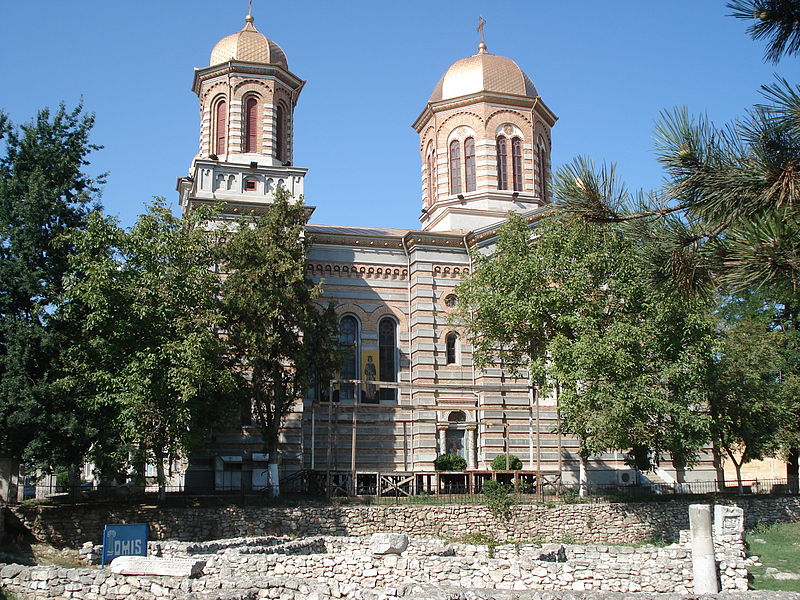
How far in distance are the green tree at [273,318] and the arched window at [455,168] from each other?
12872mm

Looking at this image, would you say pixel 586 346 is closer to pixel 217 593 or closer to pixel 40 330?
pixel 217 593

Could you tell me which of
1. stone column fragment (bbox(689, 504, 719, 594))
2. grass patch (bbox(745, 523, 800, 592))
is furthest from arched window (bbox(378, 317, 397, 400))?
stone column fragment (bbox(689, 504, 719, 594))

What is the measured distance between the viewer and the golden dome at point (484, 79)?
128 ft

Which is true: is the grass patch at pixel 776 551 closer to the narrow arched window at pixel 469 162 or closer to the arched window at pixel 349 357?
the arched window at pixel 349 357

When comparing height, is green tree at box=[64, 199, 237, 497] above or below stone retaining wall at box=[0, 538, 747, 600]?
above

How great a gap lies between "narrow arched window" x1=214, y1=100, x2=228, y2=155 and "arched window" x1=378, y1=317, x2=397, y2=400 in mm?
Result: 9932

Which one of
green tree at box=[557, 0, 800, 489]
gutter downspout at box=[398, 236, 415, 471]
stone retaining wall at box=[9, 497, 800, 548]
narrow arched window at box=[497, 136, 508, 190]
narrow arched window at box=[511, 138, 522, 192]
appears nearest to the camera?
green tree at box=[557, 0, 800, 489]

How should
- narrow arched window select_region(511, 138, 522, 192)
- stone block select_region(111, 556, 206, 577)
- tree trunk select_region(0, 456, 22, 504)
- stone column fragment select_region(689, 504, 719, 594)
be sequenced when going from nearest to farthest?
stone block select_region(111, 556, 206, 577)
stone column fragment select_region(689, 504, 719, 594)
tree trunk select_region(0, 456, 22, 504)
narrow arched window select_region(511, 138, 522, 192)

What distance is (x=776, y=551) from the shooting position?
22.8 metres

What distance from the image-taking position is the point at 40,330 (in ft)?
70.6

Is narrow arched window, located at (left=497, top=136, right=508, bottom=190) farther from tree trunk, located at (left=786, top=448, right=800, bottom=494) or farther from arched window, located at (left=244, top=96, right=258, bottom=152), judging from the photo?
tree trunk, located at (left=786, top=448, right=800, bottom=494)

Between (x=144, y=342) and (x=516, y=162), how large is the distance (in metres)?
21.3

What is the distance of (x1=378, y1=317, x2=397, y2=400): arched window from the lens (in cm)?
3297

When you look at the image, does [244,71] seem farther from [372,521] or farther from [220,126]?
[372,521]
